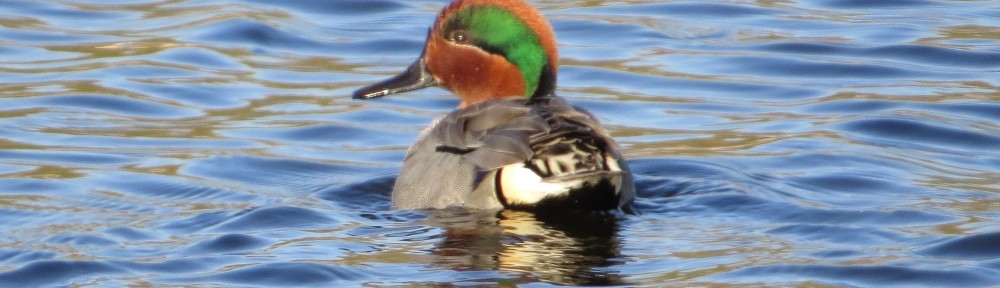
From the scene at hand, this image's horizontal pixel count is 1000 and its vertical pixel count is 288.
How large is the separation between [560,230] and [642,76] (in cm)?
391

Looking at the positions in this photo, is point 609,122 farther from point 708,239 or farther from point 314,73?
point 708,239

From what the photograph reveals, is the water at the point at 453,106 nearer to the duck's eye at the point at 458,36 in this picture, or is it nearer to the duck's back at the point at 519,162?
the duck's back at the point at 519,162

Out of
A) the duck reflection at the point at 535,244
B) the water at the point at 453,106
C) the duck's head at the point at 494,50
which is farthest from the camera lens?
the duck's head at the point at 494,50

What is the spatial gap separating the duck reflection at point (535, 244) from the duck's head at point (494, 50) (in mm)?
839

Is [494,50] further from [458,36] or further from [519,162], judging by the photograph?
[519,162]

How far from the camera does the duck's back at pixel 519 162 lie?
650cm

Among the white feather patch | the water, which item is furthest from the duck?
the water

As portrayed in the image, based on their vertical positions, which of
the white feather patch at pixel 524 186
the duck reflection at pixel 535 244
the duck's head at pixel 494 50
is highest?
the duck's head at pixel 494 50

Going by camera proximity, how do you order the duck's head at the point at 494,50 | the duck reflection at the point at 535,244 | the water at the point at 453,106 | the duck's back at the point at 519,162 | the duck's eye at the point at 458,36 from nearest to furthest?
the duck reflection at the point at 535,244, the water at the point at 453,106, the duck's back at the point at 519,162, the duck's head at the point at 494,50, the duck's eye at the point at 458,36

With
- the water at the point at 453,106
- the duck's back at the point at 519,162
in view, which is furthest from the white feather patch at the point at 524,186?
the water at the point at 453,106

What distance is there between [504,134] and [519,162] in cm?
16

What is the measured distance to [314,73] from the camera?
34.4ft

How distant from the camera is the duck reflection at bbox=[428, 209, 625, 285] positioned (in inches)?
231

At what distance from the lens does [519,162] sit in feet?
21.3
